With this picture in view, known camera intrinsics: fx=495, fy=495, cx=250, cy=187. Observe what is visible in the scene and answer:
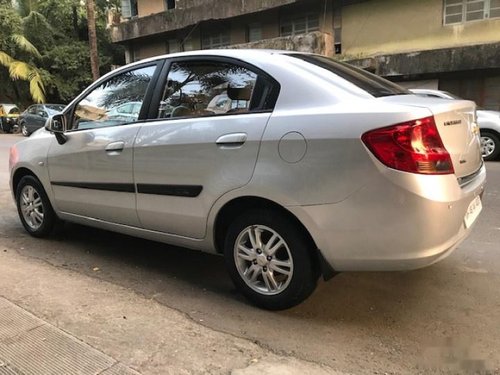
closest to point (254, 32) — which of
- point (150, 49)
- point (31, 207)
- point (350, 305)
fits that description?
point (150, 49)

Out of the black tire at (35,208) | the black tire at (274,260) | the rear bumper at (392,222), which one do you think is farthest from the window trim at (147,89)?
the rear bumper at (392,222)

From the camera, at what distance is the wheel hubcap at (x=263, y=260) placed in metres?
3.09

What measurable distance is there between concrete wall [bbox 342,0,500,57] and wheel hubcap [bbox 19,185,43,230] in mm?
15153

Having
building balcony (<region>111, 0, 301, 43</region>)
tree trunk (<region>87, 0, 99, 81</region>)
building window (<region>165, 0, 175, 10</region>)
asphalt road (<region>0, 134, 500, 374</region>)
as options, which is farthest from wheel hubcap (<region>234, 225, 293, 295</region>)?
building window (<region>165, 0, 175, 10</region>)

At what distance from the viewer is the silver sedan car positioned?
2666 millimetres

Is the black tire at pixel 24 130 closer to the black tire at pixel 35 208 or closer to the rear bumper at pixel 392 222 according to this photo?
the black tire at pixel 35 208

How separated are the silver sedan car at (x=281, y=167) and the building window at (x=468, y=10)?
14784mm

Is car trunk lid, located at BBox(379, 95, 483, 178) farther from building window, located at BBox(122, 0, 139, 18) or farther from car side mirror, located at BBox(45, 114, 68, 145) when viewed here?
building window, located at BBox(122, 0, 139, 18)

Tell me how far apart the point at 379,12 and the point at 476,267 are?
52.3 ft

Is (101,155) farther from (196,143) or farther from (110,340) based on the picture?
(110,340)

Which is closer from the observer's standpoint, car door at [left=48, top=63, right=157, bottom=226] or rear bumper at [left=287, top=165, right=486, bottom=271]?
rear bumper at [left=287, top=165, right=486, bottom=271]

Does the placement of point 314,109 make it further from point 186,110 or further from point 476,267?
point 476,267

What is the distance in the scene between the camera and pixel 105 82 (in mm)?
4227

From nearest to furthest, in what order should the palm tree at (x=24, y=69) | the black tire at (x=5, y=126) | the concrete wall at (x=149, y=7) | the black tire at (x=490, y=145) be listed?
the black tire at (x=490, y=145) < the black tire at (x=5, y=126) < the palm tree at (x=24, y=69) < the concrete wall at (x=149, y=7)
